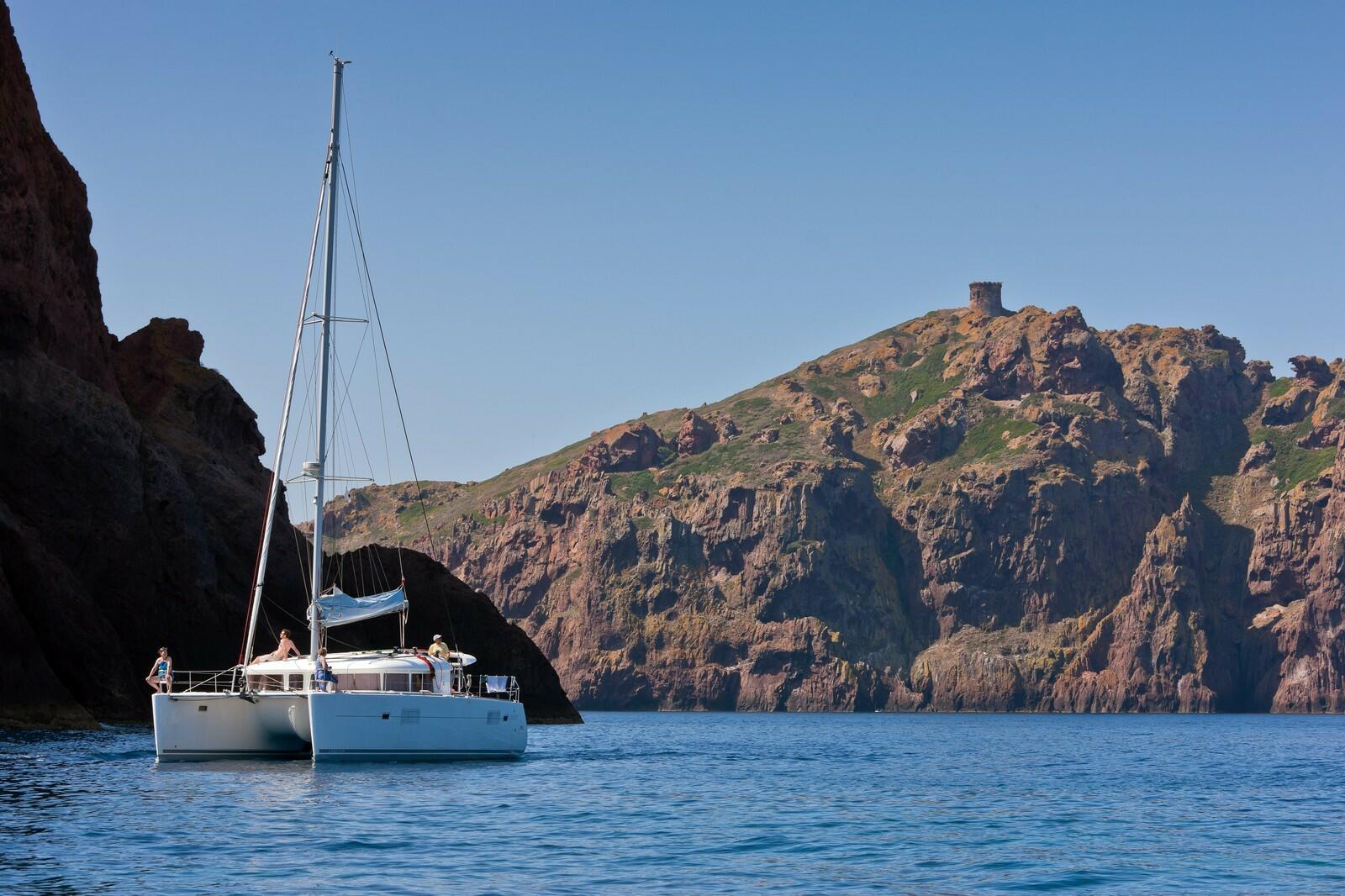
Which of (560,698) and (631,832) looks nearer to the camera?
(631,832)

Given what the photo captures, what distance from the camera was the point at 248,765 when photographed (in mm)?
57531

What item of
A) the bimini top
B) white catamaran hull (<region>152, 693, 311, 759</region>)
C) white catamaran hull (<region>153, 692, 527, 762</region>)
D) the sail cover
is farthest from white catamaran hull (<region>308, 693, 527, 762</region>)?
the sail cover

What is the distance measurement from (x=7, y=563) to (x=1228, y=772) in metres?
62.0

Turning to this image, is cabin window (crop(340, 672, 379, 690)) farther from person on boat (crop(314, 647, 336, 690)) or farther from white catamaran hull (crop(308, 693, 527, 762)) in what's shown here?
person on boat (crop(314, 647, 336, 690))

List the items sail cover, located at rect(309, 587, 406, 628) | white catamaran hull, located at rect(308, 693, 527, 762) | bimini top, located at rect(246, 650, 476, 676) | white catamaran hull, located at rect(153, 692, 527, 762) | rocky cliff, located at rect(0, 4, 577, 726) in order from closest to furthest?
1. white catamaran hull, located at rect(308, 693, 527, 762)
2. white catamaran hull, located at rect(153, 692, 527, 762)
3. bimini top, located at rect(246, 650, 476, 676)
4. sail cover, located at rect(309, 587, 406, 628)
5. rocky cliff, located at rect(0, 4, 577, 726)

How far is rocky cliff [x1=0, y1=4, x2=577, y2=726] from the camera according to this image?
79062 mm

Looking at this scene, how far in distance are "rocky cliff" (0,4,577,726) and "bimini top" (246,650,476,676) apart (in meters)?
20.7

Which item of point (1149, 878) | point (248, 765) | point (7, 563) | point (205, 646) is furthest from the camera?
point (205, 646)

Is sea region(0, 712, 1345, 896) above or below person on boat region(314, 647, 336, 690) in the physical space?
below

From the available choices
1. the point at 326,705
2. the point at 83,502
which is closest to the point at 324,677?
the point at 326,705

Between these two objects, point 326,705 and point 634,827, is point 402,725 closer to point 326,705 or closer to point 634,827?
point 326,705

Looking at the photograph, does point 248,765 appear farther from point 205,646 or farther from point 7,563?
point 205,646

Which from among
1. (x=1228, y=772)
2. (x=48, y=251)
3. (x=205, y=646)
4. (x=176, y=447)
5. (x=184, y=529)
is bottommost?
(x=1228, y=772)

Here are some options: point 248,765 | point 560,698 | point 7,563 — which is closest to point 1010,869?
point 248,765
